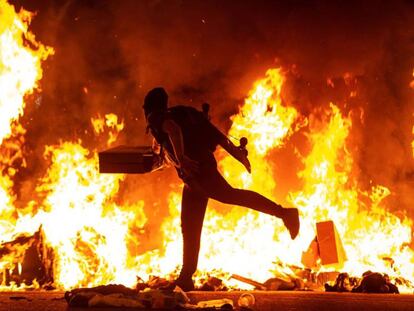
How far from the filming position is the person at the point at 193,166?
653 cm

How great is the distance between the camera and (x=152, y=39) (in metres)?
11.4

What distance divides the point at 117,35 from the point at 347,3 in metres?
4.04

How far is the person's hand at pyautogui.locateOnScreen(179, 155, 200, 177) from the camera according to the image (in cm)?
648

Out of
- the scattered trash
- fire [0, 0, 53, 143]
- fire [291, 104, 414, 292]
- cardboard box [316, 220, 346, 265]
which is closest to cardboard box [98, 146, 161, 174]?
the scattered trash

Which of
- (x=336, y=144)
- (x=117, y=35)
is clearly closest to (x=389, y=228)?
(x=336, y=144)

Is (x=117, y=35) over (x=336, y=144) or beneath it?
over

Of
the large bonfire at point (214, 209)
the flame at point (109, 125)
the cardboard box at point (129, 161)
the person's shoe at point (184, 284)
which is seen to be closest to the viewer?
the person's shoe at point (184, 284)

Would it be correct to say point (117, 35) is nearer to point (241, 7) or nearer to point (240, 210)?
point (241, 7)

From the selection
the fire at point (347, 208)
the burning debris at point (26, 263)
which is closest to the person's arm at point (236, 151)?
the fire at point (347, 208)

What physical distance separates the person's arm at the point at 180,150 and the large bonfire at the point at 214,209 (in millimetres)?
2314

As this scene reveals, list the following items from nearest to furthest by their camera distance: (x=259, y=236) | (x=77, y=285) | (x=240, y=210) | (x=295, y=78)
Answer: (x=77, y=285) → (x=259, y=236) → (x=240, y=210) → (x=295, y=78)

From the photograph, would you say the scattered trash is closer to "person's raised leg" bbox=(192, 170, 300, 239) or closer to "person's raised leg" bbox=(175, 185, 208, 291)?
"person's raised leg" bbox=(192, 170, 300, 239)

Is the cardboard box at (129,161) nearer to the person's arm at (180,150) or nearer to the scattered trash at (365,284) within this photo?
the person's arm at (180,150)

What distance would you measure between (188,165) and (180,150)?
0.57 feet
